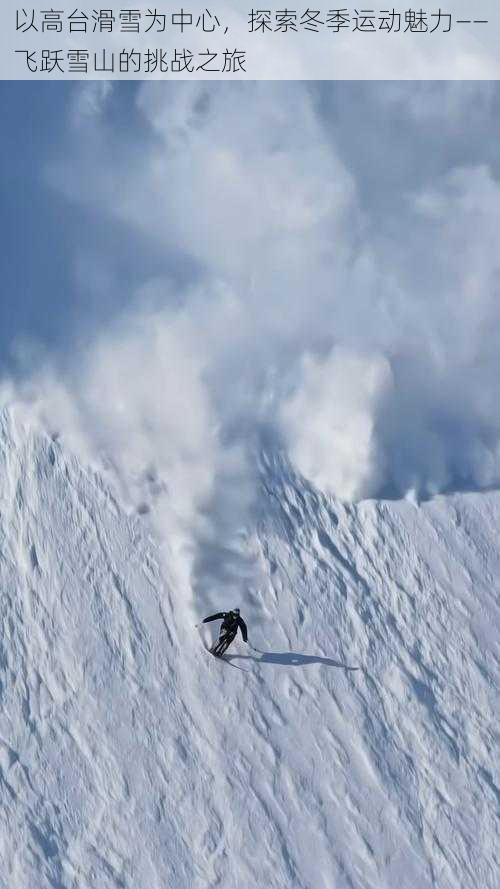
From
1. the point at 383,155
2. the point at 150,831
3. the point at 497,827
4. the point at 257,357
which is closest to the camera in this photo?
the point at 150,831

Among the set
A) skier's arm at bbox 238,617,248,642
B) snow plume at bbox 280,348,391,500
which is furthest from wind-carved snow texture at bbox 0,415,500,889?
skier's arm at bbox 238,617,248,642

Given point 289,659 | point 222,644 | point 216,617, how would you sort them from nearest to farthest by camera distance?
point 216,617 → point 222,644 → point 289,659

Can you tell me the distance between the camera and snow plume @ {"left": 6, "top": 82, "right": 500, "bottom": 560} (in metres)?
30.9

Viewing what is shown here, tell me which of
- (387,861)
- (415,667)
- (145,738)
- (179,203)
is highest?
(179,203)

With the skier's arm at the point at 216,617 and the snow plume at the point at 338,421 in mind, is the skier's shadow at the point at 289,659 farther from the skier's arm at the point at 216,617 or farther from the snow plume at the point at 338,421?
the snow plume at the point at 338,421

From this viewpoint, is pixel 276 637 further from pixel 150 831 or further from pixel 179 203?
pixel 179 203

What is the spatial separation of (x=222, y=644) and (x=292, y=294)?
40.2 feet

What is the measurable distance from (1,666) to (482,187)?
23.2m

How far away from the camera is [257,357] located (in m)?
32.9

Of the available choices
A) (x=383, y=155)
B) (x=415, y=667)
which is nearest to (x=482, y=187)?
(x=383, y=155)

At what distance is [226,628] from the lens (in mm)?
26688

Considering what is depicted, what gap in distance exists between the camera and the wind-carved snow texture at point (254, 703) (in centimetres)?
2422

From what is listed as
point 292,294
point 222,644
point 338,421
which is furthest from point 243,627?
point 292,294

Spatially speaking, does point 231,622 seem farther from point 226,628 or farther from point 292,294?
point 292,294
